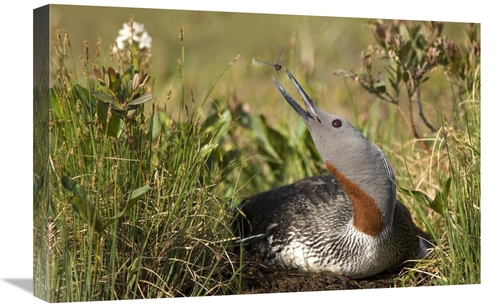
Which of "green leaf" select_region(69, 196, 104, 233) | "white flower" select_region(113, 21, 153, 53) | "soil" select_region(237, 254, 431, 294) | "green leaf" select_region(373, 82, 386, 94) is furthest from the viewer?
"green leaf" select_region(373, 82, 386, 94)

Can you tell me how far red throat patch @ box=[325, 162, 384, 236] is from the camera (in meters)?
5.55

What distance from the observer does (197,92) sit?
1038cm

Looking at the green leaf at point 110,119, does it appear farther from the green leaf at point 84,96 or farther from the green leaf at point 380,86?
the green leaf at point 380,86

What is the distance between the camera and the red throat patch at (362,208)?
5.55 metres

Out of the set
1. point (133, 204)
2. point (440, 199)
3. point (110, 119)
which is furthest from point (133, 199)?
point (440, 199)

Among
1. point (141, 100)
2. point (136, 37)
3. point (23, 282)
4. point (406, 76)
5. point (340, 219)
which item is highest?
point (136, 37)

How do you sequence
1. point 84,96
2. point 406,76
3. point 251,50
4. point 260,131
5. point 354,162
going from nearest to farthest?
point 84,96, point 354,162, point 406,76, point 260,131, point 251,50

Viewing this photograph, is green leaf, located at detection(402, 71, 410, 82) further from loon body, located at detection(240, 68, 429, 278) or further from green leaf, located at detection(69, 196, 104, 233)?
green leaf, located at detection(69, 196, 104, 233)

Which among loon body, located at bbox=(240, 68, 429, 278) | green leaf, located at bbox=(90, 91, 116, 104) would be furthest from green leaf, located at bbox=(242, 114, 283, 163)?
green leaf, located at bbox=(90, 91, 116, 104)

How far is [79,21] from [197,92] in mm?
1971

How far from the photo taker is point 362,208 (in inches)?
221

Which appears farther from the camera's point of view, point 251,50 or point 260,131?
point 251,50

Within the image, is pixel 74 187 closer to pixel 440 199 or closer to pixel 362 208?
pixel 362 208

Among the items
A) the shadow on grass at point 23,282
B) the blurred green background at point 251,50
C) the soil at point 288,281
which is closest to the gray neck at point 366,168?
the soil at point 288,281
